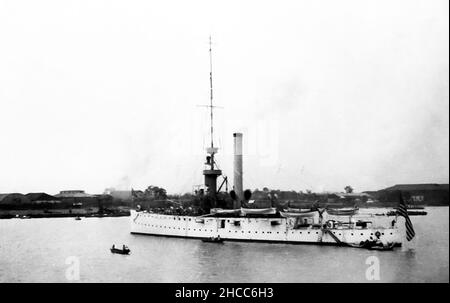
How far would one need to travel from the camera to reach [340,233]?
27719 mm

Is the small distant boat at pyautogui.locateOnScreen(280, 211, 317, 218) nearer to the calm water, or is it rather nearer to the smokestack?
the calm water

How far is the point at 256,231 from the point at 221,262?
730 cm

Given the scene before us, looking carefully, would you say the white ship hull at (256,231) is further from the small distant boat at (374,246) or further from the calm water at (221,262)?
the calm water at (221,262)

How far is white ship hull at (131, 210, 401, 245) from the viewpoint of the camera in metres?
27.2

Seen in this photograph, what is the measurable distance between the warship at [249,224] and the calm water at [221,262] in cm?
106

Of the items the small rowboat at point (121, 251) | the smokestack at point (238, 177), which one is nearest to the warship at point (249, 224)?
the smokestack at point (238, 177)

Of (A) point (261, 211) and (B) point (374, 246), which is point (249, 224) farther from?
(B) point (374, 246)

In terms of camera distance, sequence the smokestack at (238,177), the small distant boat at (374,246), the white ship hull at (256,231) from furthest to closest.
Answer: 1. the smokestack at (238,177)
2. the white ship hull at (256,231)
3. the small distant boat at (374,246)

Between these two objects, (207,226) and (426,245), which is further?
(207,226)

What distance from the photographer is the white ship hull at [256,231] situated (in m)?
27.2

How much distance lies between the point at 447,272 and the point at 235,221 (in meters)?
17.4
